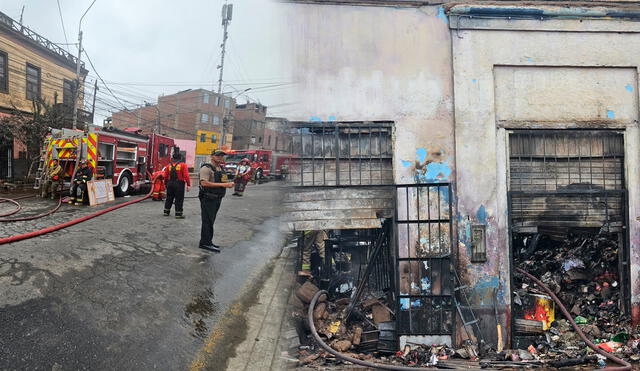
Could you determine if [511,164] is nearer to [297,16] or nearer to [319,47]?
[319,47]

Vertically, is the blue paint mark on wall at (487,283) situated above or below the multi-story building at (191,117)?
below

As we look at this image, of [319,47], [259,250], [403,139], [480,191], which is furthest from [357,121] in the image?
[259,250]

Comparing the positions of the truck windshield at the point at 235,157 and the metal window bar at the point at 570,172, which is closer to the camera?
the metal window bar at the point at 570,172

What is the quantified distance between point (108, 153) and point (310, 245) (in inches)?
294

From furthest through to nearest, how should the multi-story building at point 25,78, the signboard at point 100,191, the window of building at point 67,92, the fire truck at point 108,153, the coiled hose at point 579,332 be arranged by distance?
the window of building at point 67,92 < the multi-story building at point 25,78 < the fire truck at point 108,153 < the signboard at point 100,191 < the coiled hose at point 579,332

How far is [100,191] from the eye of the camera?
9211 mm

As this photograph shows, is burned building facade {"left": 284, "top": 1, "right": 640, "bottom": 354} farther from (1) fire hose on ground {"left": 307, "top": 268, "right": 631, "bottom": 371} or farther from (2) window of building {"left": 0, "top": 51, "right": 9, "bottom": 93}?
(2) window of building {"left": 0, "top": 51, "right": 9, "bottom": 93}

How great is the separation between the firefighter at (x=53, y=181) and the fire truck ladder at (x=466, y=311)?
9302mm

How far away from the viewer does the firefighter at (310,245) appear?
215 inches

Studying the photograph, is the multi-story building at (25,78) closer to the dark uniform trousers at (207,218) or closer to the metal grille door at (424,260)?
the dark uniform trousers at (207,218)

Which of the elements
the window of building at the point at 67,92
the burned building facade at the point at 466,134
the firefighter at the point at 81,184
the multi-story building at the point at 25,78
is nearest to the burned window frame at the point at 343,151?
the burned building facade at the point at 466,134

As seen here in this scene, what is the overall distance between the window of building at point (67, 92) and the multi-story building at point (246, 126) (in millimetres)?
13580

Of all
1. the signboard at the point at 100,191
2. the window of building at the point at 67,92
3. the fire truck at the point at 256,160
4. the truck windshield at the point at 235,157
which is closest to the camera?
the signboard at the point at 100,191

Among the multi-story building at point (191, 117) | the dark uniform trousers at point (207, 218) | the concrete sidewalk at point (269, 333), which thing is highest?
the multi-story building at point (191, 117)
